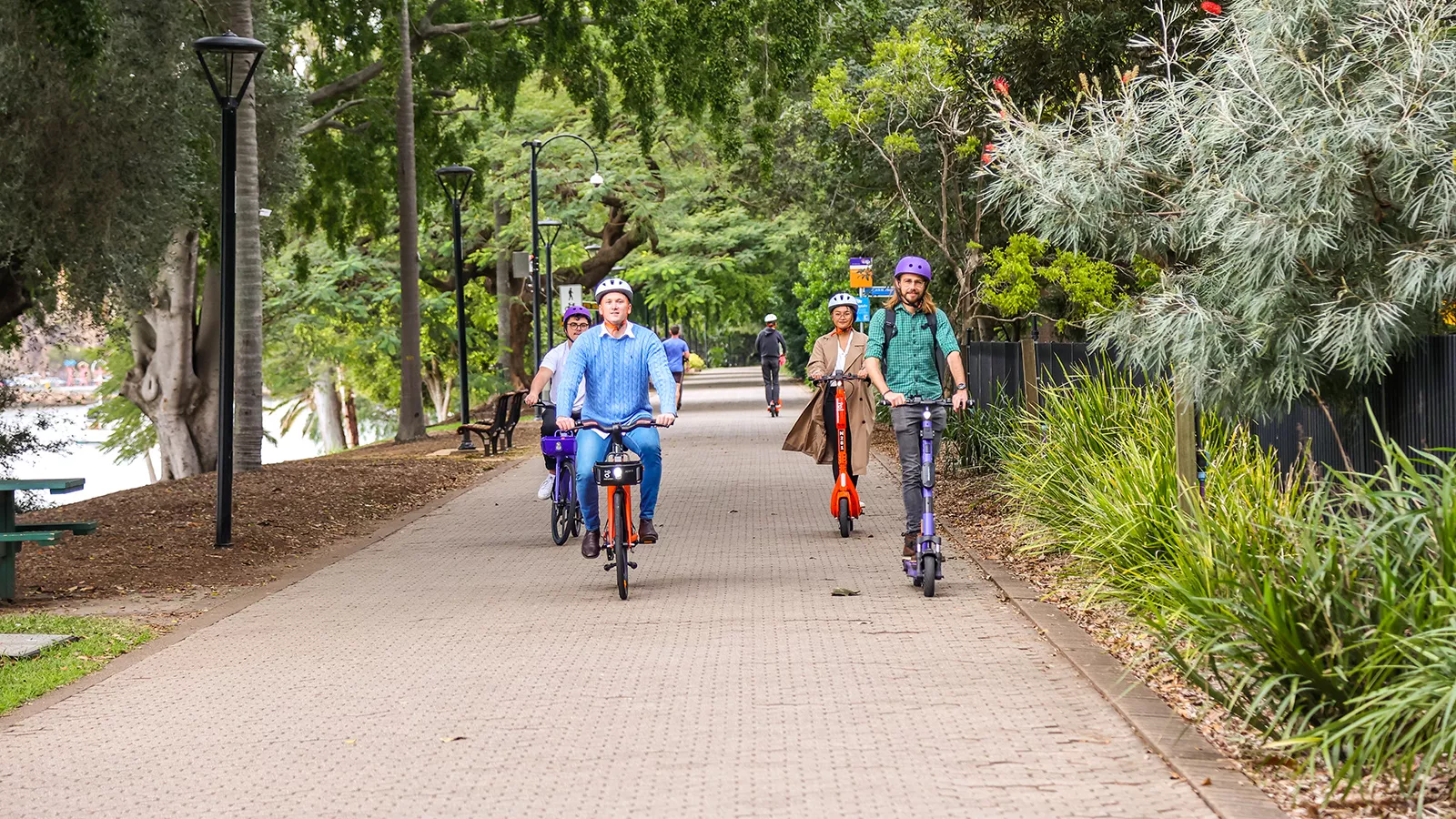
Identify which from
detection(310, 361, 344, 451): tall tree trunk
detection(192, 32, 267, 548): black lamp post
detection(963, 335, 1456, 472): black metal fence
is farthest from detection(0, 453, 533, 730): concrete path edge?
detection(310, 361, 344, 451): tall tree trunk

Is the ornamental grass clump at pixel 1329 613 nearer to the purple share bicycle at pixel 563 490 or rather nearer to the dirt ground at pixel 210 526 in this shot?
the purple share bicycle at pixel 563 490

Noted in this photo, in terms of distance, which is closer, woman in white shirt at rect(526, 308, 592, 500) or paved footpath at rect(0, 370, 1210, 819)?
paved footpath at rect(0, 370, 1210, 819)

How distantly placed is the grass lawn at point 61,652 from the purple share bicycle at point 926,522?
4.34m

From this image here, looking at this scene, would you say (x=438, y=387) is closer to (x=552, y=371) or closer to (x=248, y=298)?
(x=248, y=298)

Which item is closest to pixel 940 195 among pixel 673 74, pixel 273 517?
pixel 673 74

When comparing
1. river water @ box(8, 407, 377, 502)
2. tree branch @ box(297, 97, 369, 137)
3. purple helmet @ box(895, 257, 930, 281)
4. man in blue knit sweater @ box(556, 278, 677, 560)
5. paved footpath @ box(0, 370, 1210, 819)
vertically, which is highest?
tree branch @ box(297, 97, 369, 137)

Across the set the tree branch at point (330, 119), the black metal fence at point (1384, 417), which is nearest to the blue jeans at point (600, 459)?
the black metal fence at point (1384, 417)

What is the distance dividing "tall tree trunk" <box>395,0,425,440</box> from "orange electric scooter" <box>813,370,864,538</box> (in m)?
15.5

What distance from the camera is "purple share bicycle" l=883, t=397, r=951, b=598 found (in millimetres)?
9961

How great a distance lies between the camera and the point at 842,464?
13070mm

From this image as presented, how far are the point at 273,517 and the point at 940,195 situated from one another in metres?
9.82

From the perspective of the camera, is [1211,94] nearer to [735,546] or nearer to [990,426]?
Answer: [735,546]

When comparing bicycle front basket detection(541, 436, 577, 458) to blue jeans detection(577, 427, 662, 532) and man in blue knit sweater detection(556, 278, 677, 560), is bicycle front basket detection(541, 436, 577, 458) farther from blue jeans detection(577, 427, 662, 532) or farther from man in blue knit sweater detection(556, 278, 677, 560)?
man in blue knit sweater detection(556, 278, 677, 560)

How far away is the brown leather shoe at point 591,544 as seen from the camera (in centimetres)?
1061
